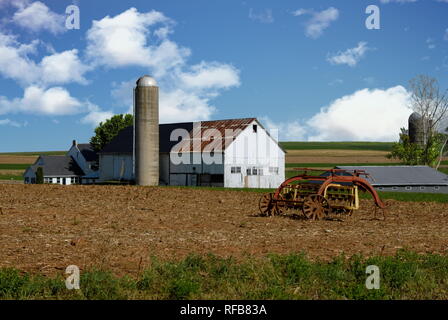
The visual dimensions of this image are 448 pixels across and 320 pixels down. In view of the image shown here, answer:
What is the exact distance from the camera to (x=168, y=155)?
50.2 metres

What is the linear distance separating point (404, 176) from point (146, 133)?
24.0 meters

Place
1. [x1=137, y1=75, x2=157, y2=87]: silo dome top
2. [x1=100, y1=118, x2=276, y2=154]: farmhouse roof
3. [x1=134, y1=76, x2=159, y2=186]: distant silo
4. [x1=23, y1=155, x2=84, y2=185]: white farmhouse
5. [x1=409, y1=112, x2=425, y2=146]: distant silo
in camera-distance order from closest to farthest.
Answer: [x1=134, y1=76, x2=159, y2=186]: distant silo → [x1=137, y1=75, x2=157, y2=87]: silo dome top → [x1=100, y1=118, x2=276, y2=154]: farmhouse roof → [x1=409, y1=112, x2=425, y2=146]: distant silo → [x1=23, y1=155, x2=84, y2=185]: white farmhouse

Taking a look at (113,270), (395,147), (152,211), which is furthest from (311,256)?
(395,147)

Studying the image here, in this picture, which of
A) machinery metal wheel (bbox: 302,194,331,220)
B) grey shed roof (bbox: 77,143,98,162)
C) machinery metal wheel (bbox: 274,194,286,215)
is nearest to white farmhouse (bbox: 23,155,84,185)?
grey shed roof (bbox: 77,143,98,162)

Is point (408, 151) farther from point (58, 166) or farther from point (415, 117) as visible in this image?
point (58, 166)

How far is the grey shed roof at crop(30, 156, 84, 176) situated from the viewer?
2835 inches

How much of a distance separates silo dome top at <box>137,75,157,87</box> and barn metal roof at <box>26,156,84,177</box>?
3070cm

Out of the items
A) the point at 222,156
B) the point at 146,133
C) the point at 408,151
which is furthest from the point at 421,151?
the point at 146,133

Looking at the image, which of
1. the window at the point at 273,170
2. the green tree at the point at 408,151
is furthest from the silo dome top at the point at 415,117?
the window at the point at 273,170

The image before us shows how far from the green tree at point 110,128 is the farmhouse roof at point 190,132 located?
1269cm

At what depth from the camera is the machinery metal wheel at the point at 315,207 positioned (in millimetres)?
18734

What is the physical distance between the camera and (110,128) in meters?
72.4

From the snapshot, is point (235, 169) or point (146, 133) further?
point (235, 169)

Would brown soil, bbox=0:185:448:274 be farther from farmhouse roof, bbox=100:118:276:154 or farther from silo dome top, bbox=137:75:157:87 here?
silo dome top, bbox=137:75:157:87
